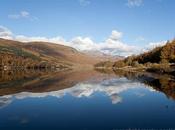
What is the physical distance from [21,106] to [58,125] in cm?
1303

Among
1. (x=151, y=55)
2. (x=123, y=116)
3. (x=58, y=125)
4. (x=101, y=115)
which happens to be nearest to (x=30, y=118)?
(x=58, y=125)

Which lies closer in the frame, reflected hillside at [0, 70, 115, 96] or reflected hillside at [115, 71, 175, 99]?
reflected hillside at [115, 71, 175, 99]

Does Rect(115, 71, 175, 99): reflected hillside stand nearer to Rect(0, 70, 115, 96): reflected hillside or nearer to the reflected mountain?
the reflected mountain

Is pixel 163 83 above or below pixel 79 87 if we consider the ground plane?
above

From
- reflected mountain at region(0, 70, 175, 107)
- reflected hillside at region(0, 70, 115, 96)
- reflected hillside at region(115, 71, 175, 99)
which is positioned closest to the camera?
reflected mountain at region(0, 70, 175, 107)

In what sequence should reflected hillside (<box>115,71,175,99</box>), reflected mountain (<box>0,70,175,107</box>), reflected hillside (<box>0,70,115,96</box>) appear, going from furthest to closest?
reflected hillside (<box>0,70,115,96</box>), reflected hillside (<box>115,71,175,99</box>), reflected mountain (<box>0,70,175,107</box>)

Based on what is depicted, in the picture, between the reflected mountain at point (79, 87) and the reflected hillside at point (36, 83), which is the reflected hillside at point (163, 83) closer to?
the reflected mountain at point (79, 87)

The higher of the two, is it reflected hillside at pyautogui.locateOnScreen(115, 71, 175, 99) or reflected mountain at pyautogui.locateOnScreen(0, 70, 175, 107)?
reflected hillside at pyautogui.locateOnScreen(115, 71, 175, 99)

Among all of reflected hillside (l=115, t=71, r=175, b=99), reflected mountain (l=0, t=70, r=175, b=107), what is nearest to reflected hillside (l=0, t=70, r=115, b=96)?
reflected mountain (l=0, t=70, r=175, b=107)

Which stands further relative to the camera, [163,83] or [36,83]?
[36,83]

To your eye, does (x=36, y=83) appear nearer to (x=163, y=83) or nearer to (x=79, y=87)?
(x=79, y=87)

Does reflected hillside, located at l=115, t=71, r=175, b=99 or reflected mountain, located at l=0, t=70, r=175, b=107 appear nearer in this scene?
reflected mountain, located at l=0, t=70, r=175, b=107

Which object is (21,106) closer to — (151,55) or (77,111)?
(77,111)

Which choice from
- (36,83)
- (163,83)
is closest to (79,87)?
(163,83)
